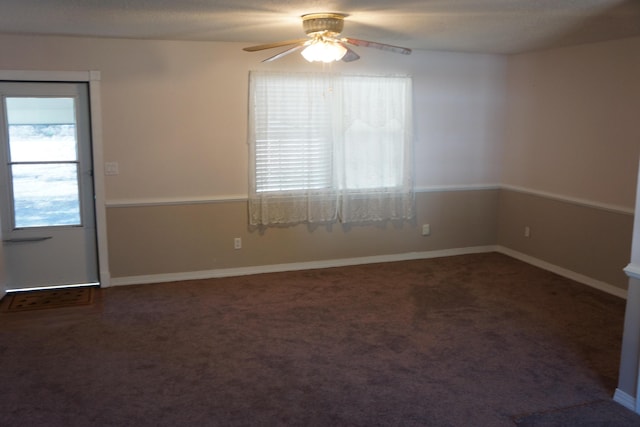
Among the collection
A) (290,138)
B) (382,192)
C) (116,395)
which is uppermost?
(290,138)

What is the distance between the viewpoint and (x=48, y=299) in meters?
4.73

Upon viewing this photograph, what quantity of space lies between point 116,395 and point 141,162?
8.03 ft

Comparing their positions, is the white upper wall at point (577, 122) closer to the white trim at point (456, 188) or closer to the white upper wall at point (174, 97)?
the white trim at point (456, 188)

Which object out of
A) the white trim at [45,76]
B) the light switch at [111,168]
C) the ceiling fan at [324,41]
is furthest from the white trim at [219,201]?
the ceiling fan at [324,41]

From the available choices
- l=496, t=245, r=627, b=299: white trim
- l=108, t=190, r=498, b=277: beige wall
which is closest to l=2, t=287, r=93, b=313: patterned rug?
l=108, t=190, r=498, b=277: beige wall

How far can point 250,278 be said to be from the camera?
5.31 meters

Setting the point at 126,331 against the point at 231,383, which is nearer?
the point at 231,383

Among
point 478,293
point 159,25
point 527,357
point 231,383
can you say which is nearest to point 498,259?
point 478,293

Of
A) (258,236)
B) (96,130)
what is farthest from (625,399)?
(96,130)

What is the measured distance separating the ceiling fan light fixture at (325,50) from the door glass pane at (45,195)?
8.17 ft

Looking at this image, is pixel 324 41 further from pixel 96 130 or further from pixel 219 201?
pixel 96 130

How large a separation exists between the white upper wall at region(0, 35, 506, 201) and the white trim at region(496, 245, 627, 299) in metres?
1.83

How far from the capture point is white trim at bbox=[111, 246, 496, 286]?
5.16m

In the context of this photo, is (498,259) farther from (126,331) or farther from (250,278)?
(126,331)
